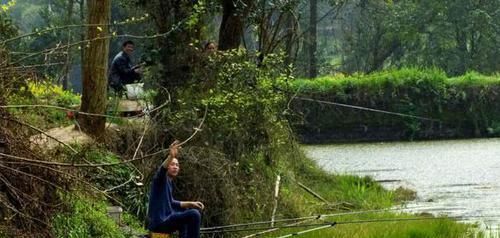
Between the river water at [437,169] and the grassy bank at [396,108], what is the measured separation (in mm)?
1499

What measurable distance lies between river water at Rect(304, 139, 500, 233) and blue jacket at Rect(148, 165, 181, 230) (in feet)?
15.9

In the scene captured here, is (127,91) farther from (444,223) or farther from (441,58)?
(441,58)

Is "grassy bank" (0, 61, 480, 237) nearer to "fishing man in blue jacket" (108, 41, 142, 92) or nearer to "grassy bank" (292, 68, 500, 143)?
"fishing man in blue jacket" (108, 41, 142, 92)

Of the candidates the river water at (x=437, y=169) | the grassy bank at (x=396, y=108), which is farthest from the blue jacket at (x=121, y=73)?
the grassy bank at (x=396, y=108)

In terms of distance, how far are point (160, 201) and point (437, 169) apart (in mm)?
12747

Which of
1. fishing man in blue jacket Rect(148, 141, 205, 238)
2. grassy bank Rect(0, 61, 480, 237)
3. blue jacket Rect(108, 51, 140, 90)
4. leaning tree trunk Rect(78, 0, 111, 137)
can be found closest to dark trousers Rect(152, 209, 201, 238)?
fishing man in blue jacket Rect(148, 141, 205, 238)

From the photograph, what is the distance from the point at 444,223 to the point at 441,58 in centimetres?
3362

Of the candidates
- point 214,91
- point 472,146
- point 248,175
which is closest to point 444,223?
point 248,175

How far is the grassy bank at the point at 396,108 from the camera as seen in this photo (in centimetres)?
3162

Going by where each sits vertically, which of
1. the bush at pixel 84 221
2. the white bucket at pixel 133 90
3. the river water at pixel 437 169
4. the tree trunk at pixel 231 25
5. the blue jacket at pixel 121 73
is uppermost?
the tree trunk at pixel 231 25

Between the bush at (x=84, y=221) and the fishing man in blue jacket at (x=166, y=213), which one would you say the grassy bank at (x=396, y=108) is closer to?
the bush at (x=84, y=221)

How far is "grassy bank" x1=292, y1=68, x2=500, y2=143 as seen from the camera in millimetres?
31625

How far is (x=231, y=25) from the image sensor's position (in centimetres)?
1509

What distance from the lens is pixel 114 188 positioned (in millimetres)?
10695
